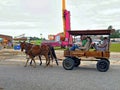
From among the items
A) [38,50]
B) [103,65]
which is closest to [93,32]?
[103,65]

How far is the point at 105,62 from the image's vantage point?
1510 centimetres

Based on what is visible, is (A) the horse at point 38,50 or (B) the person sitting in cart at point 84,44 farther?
(A) the horse at point 38,50

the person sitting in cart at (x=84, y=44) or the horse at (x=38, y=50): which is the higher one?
the person sitting in cart at (x=84, y=44)

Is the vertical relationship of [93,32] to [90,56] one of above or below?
above

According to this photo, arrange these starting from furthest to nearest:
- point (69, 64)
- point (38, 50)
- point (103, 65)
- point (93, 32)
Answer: point (38, 50)
point (93, 32)
point (69, 64)
point (103, 65)

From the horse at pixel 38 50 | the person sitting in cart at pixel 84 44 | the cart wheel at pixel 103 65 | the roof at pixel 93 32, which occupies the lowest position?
the cart wheel at pixel 103 65

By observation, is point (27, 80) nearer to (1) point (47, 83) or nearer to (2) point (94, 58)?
(1) point (47, 83)

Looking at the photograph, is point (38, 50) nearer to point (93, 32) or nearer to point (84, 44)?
point (84, 44)

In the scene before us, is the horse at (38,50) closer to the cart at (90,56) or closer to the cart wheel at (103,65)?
the cart at (90,56)

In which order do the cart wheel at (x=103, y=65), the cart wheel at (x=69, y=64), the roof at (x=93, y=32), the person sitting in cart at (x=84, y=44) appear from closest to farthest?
the cart wheel at (x=103, y=65) → the roof at (x=93, y=32) → the cart wheel at (x=69, y=64) → the person sitting in cart at (x=84, y=44)

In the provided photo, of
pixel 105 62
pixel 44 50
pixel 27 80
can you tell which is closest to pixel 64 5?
pixel 44 50

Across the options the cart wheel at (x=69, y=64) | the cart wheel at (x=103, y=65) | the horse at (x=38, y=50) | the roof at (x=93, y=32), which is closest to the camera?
the cart wheel at (x=103, y=65)

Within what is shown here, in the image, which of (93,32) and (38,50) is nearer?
(93,32)

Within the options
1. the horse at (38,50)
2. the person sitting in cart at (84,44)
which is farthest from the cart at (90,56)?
the horse at (38,50)
